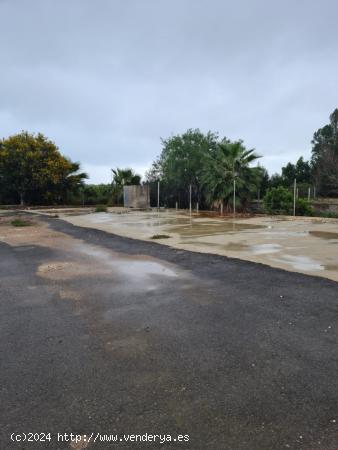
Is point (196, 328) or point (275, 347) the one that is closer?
point (275, 347)

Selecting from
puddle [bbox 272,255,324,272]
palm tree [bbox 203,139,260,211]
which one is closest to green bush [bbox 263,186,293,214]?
palm tree [bbox 203,139,260,211]

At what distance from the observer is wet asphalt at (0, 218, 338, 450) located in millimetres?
2102

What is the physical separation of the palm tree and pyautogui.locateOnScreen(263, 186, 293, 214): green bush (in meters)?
1.22

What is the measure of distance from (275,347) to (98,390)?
154cm

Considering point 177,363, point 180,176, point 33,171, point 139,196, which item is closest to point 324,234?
point 177,363

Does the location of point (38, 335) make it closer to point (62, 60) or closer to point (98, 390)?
point (98, 390)

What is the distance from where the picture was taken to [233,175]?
19.4 metres

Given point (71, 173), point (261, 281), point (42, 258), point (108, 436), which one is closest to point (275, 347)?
point (108, 436)

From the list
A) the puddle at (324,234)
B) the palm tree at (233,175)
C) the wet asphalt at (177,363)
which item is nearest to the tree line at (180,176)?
the palm tree at (233,175)

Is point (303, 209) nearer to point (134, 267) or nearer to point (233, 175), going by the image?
point (233, 175)

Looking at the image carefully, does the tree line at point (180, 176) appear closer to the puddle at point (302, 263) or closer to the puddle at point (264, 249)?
the puddle at point (264, 249)

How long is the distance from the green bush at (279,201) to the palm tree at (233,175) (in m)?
1.22

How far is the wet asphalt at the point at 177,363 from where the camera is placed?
210cm

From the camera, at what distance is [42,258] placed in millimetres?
7590
